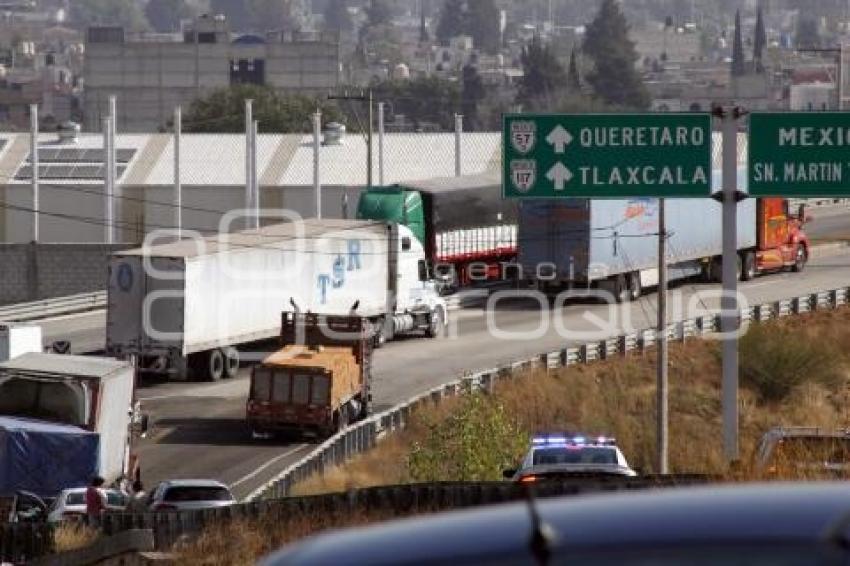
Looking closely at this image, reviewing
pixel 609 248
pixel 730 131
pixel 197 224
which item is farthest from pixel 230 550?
pixel 197 224

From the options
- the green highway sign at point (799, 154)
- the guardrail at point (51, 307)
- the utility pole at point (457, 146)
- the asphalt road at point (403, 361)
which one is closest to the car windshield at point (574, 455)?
the green highway sign at point (799, 154)

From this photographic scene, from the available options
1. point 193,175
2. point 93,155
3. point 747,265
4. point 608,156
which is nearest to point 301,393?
point 608,156

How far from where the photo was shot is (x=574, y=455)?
931 inches

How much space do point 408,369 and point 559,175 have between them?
21.4m

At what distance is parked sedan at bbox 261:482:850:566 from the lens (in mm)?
4984

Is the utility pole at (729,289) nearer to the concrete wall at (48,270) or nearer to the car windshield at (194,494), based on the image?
the car windshield at (194,494)

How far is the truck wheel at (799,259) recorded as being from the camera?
6894 cm

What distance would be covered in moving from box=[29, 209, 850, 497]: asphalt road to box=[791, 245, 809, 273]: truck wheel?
0.25 meters

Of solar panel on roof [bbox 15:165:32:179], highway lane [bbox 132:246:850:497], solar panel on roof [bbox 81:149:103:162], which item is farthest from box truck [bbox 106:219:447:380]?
solar panel on roof [bbox 81:149:103:162]

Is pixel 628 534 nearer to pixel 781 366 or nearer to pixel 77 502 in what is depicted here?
pixel 77 502

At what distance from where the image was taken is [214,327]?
145 ft

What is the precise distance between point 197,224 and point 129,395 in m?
52.5

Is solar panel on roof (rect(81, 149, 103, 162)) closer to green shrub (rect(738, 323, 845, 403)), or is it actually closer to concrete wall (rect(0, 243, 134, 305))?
concrete wall (rect(0, 243, 134, 305))

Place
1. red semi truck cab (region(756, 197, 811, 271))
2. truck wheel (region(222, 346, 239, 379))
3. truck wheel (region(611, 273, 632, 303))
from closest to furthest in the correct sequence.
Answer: truck wheel (region(222, 346, 239, 379)), truck wheel (region(611, 273, 632, 303)), red semi truck cab (region(756, 197, 811, 271))
